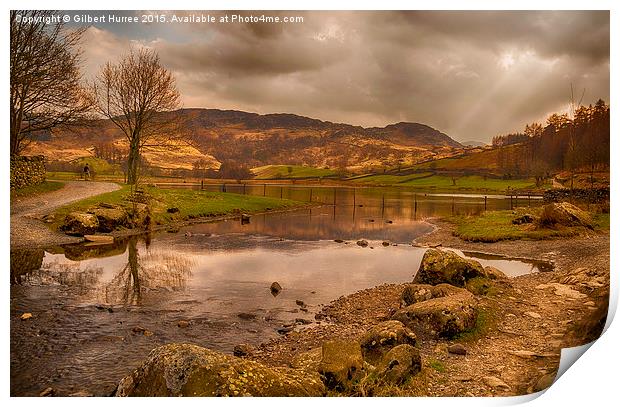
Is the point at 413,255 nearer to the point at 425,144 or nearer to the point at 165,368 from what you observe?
the point at 425,144

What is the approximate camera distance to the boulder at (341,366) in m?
6.36

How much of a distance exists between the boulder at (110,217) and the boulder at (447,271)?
14.9 metres

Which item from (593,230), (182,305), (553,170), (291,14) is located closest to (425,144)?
(553,170)

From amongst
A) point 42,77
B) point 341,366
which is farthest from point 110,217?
point 341,366

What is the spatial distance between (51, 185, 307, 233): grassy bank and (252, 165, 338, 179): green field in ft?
14.1

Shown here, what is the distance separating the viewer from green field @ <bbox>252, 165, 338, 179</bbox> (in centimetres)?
2514

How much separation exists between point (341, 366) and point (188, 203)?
24.5 meters

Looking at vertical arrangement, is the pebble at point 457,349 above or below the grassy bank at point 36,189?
below

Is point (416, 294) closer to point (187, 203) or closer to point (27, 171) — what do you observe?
point (27, 171)

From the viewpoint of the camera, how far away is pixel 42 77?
36.2ft

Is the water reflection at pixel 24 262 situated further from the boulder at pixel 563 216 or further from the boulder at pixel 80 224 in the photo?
the boulder at pixel 563 216

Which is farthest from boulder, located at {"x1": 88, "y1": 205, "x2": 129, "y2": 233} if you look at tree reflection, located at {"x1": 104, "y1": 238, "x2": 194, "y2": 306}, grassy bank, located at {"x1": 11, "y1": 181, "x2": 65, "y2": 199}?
tree reflection, located at {"x1": 104, "y1": 238, "x2": 194, "y2": 306}

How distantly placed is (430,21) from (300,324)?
6768 mm

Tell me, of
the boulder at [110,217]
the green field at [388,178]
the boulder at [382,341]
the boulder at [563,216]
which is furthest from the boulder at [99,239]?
the boulder at [563,216]
